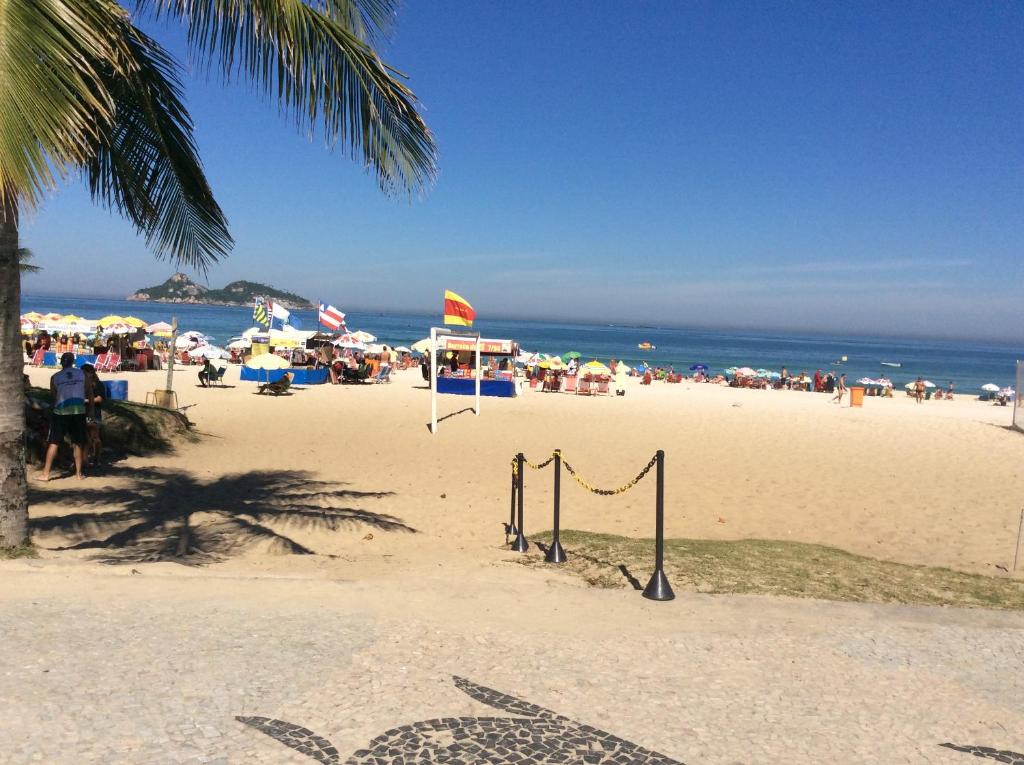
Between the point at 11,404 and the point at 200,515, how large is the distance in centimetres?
274

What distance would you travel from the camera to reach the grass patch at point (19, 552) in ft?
17.7

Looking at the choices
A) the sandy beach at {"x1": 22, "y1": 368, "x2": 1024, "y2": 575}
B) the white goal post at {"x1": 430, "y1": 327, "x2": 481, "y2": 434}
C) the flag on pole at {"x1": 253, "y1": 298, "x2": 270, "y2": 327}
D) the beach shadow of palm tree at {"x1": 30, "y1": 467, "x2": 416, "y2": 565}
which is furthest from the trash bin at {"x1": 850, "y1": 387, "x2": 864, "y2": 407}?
the flag on pole at {"x1": 253, "y1": 298, "x2": 270, "y2": 327}

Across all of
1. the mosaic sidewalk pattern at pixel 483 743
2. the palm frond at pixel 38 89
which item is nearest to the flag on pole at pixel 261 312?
the palm frond at pixel 38 89

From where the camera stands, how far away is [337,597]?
4.79m

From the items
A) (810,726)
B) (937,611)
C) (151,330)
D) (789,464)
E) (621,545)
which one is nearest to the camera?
(810,726)

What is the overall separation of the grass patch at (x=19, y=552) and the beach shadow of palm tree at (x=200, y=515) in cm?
47

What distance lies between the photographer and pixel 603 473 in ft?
37.7

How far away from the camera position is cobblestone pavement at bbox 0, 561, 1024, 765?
9.61 feet

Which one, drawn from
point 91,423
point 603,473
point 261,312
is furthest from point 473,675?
point 261,312

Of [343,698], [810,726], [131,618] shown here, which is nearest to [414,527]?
[131,618]

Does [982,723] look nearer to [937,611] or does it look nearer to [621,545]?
[937,611]

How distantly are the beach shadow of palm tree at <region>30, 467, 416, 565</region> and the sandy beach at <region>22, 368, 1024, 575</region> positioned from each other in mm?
97

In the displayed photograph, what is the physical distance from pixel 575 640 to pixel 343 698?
4.73 feet

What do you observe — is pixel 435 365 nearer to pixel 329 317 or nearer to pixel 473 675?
pixel 473 675
